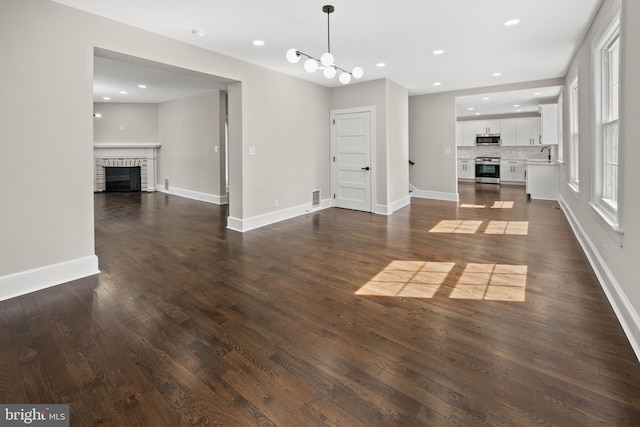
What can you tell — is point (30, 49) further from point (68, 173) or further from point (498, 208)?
point (498, 208)

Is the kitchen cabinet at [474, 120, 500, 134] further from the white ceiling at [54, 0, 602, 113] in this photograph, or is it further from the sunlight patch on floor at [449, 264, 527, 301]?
the sunlight patch on floor at [449, 264, 527, 301]

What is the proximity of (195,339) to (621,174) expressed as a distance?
10.5 feet

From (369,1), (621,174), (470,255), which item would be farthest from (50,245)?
(621,174)

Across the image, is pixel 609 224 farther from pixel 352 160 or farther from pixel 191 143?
pixel 191 143

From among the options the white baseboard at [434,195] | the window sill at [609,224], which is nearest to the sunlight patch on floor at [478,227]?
the window sill at [609,224]

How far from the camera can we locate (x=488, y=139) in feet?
40.2

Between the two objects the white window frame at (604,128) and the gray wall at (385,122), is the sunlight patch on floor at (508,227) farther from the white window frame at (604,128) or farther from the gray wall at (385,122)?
the gray wall at (385,122)

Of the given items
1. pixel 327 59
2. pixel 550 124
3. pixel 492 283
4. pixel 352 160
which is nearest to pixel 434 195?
pixel 352 160

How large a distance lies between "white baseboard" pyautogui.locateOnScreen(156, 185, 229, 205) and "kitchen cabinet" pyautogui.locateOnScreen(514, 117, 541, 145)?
954 centimetres

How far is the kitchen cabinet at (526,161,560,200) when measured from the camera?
8.41m

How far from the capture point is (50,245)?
3.31 metres

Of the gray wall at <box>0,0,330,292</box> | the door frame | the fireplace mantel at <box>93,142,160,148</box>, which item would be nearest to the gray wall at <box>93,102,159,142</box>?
the fireplace mantel at <box>93,142,160,148</box>

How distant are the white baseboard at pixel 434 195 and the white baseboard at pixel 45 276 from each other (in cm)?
733

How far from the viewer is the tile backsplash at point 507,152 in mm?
12133
